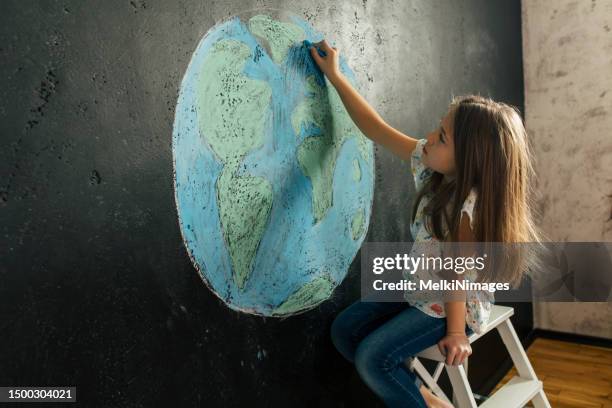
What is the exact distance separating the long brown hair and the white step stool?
12.6 inches

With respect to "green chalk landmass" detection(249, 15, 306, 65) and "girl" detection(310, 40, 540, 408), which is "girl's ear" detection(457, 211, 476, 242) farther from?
"green chalk landmass" detection(249, 15, 306, 65)

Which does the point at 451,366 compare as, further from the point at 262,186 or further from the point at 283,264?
the point at 262,186

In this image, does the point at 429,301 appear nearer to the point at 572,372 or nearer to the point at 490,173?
the point at 490,173

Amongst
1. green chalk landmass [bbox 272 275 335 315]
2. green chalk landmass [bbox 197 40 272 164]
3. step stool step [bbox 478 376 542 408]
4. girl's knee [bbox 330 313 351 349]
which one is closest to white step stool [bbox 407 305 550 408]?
step stool step [bbox 478 376 542 408]

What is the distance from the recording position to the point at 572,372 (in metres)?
2.52

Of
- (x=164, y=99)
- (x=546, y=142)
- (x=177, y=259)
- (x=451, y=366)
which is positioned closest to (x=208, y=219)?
(x=177, y=259)

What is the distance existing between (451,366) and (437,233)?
38 centimetres

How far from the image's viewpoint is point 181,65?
0.97m

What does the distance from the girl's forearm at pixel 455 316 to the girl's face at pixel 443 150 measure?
328 mm

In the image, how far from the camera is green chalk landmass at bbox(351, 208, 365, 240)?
150 centimetres

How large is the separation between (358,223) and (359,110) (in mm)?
340

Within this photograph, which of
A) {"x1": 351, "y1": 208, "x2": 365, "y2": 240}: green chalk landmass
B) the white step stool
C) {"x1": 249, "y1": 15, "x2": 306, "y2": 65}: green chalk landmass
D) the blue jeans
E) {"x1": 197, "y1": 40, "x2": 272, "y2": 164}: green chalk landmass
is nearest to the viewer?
{"x1": 197, "y1": 40, "x2": 272, "y2": 164}: green chalk landmass

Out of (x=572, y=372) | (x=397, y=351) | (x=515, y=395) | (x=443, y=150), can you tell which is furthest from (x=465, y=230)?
(x=572, y=372)

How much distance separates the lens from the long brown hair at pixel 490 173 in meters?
1.21
